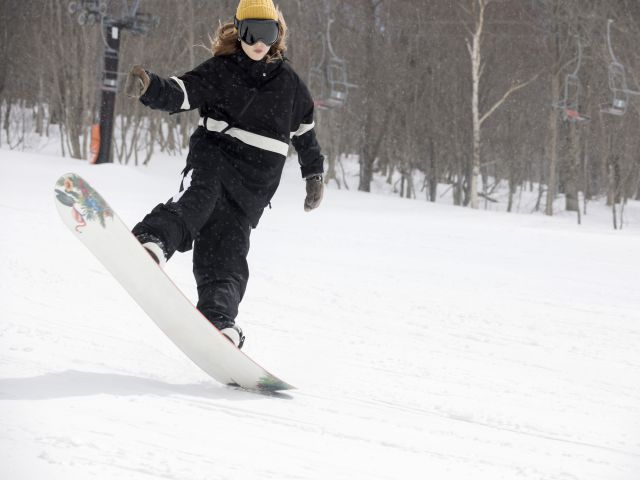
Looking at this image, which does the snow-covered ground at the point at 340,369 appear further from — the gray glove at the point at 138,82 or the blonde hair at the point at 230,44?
the blonde hair at the point at 230,44

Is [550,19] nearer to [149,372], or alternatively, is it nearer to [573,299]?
[573,299]

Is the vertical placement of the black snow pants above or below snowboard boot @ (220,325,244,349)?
above

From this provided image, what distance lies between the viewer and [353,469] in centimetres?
225

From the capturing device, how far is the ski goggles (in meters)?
3.30

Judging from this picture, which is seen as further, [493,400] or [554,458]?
[493,400]

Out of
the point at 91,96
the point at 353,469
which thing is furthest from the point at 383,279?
the point at 91,96

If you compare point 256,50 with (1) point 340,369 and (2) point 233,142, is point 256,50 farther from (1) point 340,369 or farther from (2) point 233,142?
(1) point 340,369

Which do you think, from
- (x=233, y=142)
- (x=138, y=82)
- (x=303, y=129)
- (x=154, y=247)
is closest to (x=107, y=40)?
(x=303, y=129)

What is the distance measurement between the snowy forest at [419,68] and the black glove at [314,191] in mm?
15812

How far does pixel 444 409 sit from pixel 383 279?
3.65 meters

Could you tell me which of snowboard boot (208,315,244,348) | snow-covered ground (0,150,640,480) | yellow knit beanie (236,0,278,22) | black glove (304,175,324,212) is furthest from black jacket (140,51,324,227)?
snow-covered ground (0,150,640,480)

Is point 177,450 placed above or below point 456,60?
below

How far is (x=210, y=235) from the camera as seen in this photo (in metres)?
3.43

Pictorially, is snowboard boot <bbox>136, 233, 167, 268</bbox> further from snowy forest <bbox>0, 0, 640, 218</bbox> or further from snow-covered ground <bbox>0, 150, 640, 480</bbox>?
snowy forest <bbox>0, 0, 640, 218</bbox>
